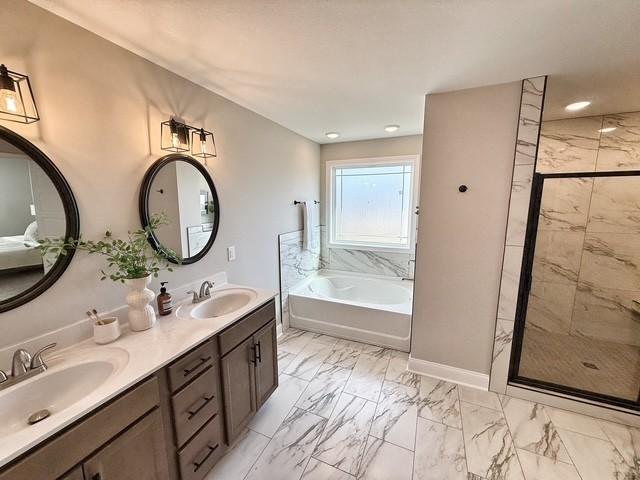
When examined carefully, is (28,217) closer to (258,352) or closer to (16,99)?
(16,99)

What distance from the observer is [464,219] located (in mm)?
2078

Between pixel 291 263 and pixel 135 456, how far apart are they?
231 centimetres

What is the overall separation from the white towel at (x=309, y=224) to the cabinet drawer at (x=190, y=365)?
2134 millimetres

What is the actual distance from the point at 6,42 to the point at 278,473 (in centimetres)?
245

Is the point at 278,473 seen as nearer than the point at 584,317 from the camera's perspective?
Yes

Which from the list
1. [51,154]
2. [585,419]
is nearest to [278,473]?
[51,154]

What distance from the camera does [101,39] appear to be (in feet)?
4.49

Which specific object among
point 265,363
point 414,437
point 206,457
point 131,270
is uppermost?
point 131,270

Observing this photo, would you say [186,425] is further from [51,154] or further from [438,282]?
[438,282]

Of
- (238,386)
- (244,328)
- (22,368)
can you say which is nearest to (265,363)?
(238,386)

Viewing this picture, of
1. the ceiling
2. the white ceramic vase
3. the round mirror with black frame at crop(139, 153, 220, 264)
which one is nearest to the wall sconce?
the ceiling

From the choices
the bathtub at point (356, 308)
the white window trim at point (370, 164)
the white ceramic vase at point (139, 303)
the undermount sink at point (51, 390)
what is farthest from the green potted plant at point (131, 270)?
the white window trim at point (370, 164)

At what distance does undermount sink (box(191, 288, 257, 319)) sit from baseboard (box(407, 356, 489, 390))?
5.31 ft

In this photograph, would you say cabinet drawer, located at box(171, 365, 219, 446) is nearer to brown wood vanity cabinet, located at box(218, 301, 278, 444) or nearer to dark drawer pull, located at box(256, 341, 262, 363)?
brown wood vanity cabinet, located at box(218, 301, 278, 444)
